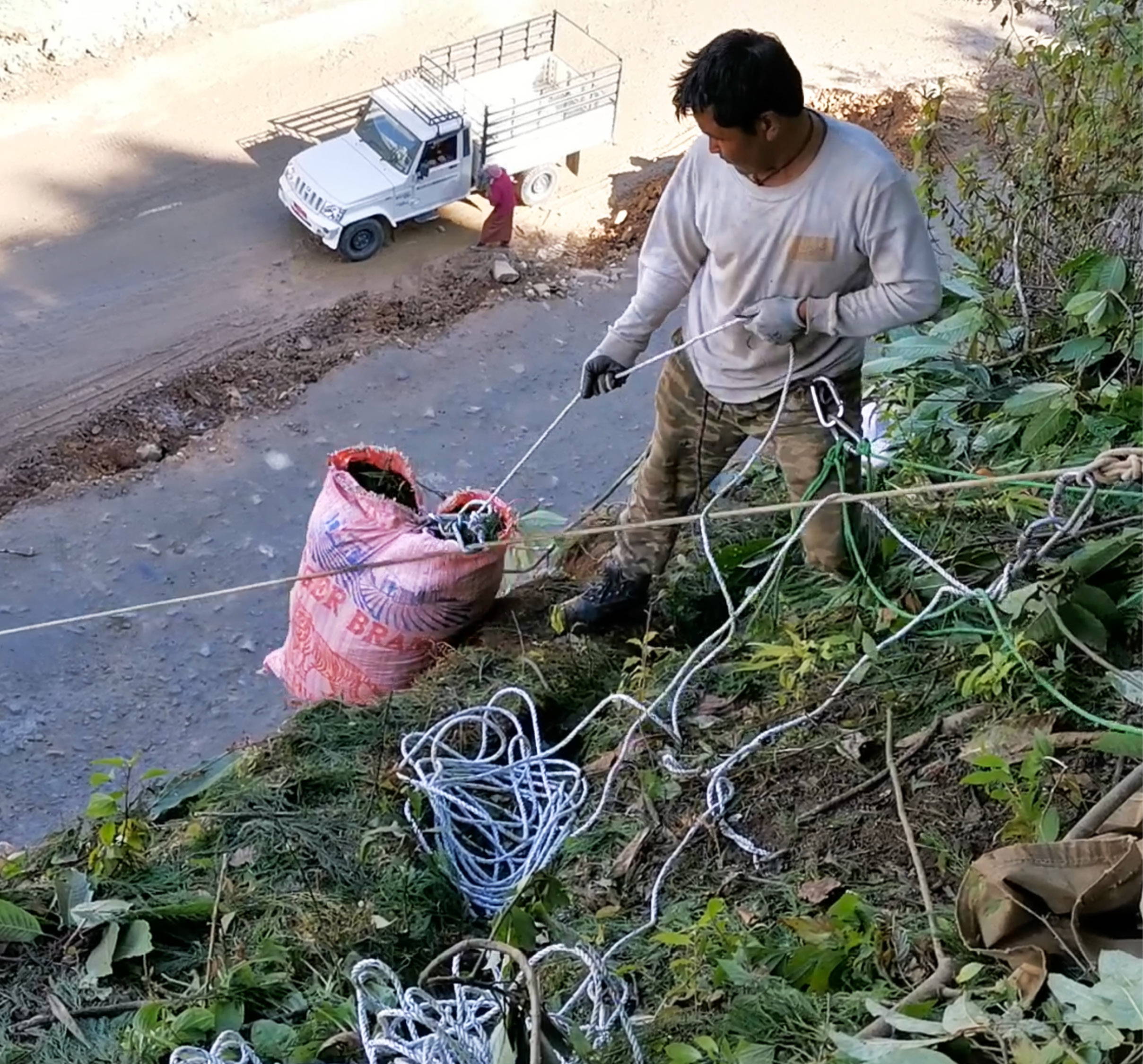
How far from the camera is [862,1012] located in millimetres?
2342

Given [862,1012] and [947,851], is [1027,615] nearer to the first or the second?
[947,851]

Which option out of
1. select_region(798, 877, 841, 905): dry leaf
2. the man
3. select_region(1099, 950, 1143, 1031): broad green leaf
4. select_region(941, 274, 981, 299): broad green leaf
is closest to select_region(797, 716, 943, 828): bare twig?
select_region(798, 877, 841, 905): dry leaf

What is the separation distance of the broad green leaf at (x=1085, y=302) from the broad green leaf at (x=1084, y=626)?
130 cm

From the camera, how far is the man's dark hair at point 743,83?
291 cm

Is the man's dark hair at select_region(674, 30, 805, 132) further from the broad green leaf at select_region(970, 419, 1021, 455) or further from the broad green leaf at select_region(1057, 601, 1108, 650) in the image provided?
the broad green leaf at select_region(970, 419, 1021, 455)

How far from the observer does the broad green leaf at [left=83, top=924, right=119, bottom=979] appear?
2748 mm

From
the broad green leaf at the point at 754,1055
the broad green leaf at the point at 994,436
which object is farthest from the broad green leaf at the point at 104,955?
the broad green leaf at the point at 994,436

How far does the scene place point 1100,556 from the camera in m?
3.22

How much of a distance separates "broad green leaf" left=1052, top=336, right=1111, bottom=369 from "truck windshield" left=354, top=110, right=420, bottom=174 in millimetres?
5052

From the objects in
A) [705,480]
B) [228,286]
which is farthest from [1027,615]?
[228,286]

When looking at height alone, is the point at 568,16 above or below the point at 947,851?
below

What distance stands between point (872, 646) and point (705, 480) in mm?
791

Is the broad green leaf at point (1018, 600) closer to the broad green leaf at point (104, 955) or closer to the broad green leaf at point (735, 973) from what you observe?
the broad green leaf at point (735, 973)

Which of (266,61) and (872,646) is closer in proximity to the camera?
(872,646)
